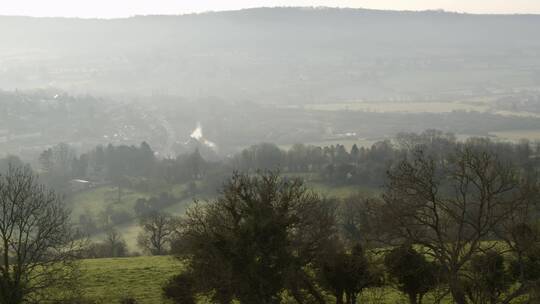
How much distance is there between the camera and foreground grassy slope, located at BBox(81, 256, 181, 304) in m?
38.2

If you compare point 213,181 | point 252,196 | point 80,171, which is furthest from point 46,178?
point 252,196

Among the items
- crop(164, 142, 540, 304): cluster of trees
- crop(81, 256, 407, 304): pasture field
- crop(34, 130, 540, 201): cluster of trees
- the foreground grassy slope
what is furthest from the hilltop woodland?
crop(34, 130, 540, 201): cluster of trees

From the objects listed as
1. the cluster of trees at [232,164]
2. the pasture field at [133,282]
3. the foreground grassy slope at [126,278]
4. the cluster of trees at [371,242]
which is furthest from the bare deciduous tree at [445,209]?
the cluster of trees at [232,164]

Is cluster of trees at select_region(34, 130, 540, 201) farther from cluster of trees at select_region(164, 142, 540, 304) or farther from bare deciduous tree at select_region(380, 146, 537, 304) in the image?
bare deciduous tree at select_region(380, 146, 537, 304)

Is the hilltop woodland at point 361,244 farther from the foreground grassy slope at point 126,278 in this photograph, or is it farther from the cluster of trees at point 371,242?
the foreground grassy slope at point 126,278

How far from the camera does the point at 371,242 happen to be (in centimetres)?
2962

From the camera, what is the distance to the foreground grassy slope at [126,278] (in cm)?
3825

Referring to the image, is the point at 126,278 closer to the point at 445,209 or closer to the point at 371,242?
the point at 371,242

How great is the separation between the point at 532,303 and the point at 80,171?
131 metres

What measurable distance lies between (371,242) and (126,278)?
21.3 m

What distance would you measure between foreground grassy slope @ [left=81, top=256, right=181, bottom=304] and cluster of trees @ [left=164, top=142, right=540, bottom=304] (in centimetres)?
842

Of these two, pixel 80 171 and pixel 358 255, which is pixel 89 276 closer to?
pixel 358 255

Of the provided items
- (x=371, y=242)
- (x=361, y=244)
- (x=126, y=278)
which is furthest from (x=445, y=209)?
(x=126, y=278)

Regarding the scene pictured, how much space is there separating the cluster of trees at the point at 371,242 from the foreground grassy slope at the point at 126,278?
8.42 meters
